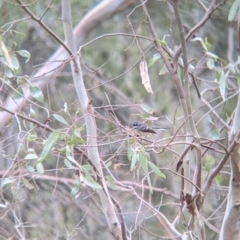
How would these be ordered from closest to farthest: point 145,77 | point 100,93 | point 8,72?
point 145,77
point 8,72
point 100,93

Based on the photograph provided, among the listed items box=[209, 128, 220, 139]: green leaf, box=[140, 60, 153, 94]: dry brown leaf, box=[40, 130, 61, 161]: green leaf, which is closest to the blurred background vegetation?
box=[209, 128, 220, 139]: green leaf

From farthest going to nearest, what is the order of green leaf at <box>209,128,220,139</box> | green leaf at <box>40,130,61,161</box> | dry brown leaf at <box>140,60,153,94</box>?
1. green leaf at <box>209,128,220,139</box>
2. dry brown leaf at <box>140,60,153,94</box>
3. green leaf at <box>40,130,61,161</box>

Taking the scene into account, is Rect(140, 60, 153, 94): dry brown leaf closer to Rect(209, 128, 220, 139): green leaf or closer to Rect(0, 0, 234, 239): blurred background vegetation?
Rect(209, 128, 220, 139): green leaf

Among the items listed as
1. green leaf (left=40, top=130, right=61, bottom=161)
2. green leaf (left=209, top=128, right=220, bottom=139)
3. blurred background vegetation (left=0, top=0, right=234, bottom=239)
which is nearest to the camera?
green leaf (left=40, top=130, right=61, bottom=161)

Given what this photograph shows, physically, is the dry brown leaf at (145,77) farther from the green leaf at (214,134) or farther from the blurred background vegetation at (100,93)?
the blurred background vegetation at (100,93)

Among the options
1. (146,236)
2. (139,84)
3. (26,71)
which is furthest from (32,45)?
(146,236)

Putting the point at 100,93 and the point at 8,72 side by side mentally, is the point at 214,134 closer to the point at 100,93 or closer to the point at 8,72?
the point at 8,72

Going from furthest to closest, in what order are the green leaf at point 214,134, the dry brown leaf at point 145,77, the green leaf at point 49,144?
the green leaf at point 214,134 → the dry brown leaf at point 145,77 → the green leaf at point 49,144

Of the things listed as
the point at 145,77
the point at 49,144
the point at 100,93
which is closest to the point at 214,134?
the point at 145,77

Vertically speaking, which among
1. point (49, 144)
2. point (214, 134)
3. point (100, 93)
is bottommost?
point (100, 93)

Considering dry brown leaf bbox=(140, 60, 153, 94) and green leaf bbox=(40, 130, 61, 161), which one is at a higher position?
dry brown leaf bbox=(140, 60, 153, 94)

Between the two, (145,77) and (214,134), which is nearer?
(145,77)

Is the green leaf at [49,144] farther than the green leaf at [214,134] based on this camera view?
No

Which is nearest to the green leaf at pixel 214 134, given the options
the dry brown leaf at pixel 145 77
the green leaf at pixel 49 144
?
the dry brown leaf at pixel 145 77
